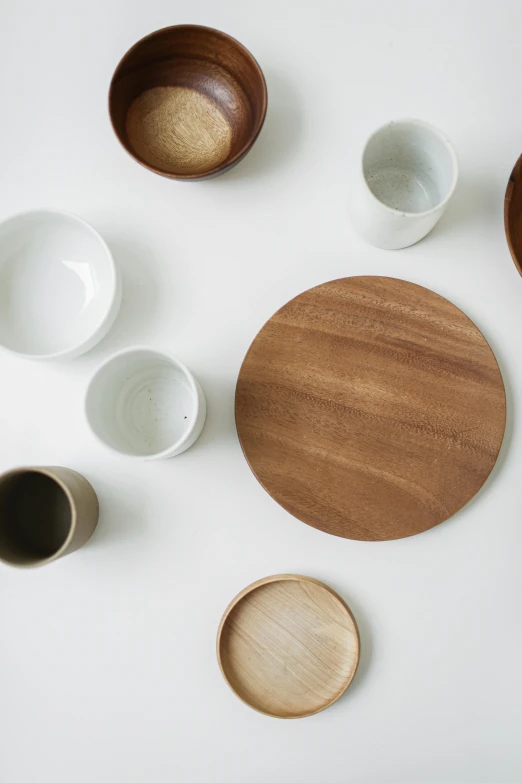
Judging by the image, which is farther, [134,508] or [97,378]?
[134,508]

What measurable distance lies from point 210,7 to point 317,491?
28.6 inches

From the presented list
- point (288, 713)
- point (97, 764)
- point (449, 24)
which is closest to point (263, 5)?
point (449, 24)

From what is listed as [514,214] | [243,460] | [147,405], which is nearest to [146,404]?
[147,405]

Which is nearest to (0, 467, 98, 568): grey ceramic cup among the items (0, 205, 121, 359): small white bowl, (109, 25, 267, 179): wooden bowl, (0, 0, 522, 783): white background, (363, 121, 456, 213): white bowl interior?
(0, 0, 522, 783): white background

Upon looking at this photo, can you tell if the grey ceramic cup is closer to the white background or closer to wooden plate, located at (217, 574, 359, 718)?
the white background

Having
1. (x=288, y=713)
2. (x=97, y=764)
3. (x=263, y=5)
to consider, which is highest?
(x=263, y=5)

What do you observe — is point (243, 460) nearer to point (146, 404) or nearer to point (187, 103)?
point (146, 404)

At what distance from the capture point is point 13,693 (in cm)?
93

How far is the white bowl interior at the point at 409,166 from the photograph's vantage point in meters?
0.84

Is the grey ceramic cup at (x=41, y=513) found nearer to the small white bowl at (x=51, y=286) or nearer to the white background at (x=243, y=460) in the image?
the white background at (x=243, y=460)

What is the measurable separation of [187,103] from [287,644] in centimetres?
79

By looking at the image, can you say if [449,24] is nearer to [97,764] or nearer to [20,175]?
[20,175]

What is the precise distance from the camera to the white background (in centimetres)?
91

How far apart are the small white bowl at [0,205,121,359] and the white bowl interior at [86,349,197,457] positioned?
10cm
